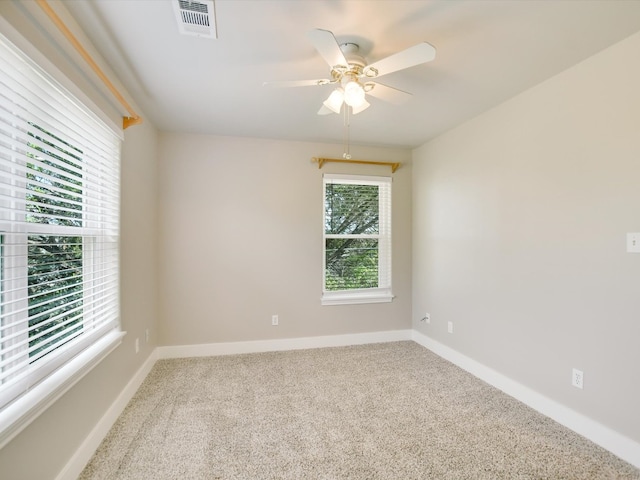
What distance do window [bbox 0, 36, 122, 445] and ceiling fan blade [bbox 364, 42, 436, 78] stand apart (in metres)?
1.60

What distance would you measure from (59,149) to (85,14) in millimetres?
709

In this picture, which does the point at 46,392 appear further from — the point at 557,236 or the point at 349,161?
the point at 349,161

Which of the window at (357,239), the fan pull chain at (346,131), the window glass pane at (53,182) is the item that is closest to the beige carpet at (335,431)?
the window at (357,239)

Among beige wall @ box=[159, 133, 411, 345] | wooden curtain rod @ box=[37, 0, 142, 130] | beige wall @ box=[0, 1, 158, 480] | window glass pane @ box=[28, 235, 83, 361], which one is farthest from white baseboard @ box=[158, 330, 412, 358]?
wooden curtain rod @ box=[37, 0, 142, 130]

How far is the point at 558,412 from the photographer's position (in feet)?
6.81

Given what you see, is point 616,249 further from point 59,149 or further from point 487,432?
point 59,149

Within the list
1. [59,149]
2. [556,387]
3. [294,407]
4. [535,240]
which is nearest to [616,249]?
[535,240]

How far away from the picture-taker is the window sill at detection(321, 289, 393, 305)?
11.8ft

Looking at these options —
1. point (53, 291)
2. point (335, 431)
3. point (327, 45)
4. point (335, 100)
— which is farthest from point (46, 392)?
point (335, 100)

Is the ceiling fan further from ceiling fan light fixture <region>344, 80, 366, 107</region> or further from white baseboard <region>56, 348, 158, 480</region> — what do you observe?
white baseboard <region>56, 348, 158, 480</region>

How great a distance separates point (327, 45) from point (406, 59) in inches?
16.6

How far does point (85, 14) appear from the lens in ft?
5.04

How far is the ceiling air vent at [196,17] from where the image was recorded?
1462 mm

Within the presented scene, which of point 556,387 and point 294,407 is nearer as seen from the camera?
point 556,387
